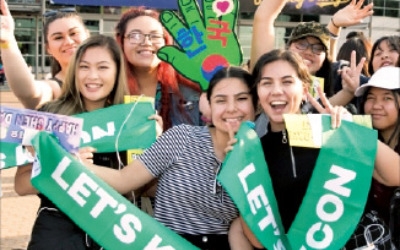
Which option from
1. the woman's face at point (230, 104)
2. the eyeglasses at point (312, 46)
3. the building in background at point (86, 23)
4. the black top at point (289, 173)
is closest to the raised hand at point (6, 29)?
the woman's face at point (230, 104)

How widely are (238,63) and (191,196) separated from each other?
3.15 feet

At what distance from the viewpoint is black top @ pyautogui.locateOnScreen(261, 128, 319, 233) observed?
2666 millimetres

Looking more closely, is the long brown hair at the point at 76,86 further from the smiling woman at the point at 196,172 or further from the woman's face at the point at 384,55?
the woman's face at the point at 384,55

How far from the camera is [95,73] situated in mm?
2961

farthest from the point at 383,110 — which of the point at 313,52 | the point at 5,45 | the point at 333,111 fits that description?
the point at 5,45

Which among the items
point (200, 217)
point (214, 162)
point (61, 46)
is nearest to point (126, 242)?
point (200, 217)

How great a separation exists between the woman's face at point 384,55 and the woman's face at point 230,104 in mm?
1670

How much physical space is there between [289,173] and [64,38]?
1.88 m

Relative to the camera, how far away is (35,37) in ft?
84.0

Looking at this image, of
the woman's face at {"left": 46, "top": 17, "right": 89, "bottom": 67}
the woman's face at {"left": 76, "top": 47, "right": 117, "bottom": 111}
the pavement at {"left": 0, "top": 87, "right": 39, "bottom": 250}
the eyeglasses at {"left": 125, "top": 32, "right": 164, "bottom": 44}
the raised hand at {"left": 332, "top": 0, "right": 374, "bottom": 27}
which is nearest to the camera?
the woman's face at {"left": 76, "top": 47, "right": 117, "bottom": 111}

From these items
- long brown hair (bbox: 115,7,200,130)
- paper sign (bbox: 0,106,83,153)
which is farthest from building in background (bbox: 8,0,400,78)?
paper sign (bbox: 0,106,83,153)

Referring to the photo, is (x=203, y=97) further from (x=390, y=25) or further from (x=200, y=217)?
(x=390, y=25)

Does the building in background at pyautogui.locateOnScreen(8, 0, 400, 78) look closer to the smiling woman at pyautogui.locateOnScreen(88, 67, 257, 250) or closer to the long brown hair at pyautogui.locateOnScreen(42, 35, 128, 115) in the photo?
the long brown hair at pyautogui.locateOnScreen(42, 35, 128, 115)

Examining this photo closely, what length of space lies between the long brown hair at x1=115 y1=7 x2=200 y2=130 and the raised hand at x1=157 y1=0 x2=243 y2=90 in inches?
8.1
